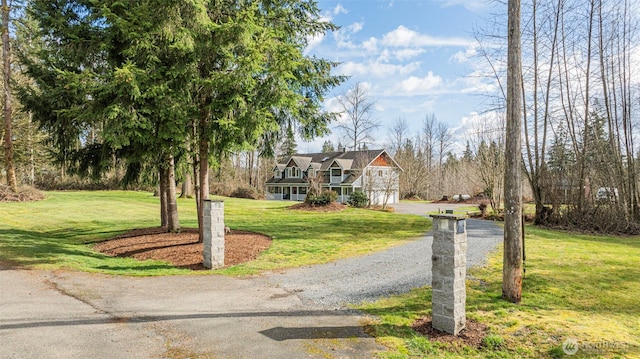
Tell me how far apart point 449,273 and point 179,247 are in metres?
7.46

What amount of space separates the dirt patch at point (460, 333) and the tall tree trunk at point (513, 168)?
4.19 ft

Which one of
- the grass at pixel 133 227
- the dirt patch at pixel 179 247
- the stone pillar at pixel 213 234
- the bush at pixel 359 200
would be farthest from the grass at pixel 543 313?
the bush at pixel 359 200

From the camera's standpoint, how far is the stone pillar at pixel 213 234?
7652mm

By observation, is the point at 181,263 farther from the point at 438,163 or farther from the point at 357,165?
the point at 438,163

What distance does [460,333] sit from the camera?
4.55 m

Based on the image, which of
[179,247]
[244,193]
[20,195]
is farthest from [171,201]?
[244,193]

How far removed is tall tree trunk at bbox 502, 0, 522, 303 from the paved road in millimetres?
1772

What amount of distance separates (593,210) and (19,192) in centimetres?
2926

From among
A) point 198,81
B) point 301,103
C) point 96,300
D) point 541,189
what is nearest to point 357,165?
point 541,189

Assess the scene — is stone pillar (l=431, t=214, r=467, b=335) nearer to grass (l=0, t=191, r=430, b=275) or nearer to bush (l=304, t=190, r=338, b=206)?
grass (l=0, t=191, r=430, b=275)

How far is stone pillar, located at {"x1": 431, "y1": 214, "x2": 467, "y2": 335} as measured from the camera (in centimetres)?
448

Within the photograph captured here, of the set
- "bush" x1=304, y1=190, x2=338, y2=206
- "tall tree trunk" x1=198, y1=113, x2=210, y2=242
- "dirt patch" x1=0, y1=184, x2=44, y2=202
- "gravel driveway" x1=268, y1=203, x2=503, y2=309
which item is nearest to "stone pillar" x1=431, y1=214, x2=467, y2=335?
"gravel driveway" x1=268, y1=203, x2=503, y2=309

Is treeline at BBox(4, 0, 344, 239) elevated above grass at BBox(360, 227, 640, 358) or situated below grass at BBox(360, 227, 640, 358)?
above

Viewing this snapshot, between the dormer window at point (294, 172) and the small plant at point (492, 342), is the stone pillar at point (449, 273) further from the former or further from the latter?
the dormer window at point (294, 172)
